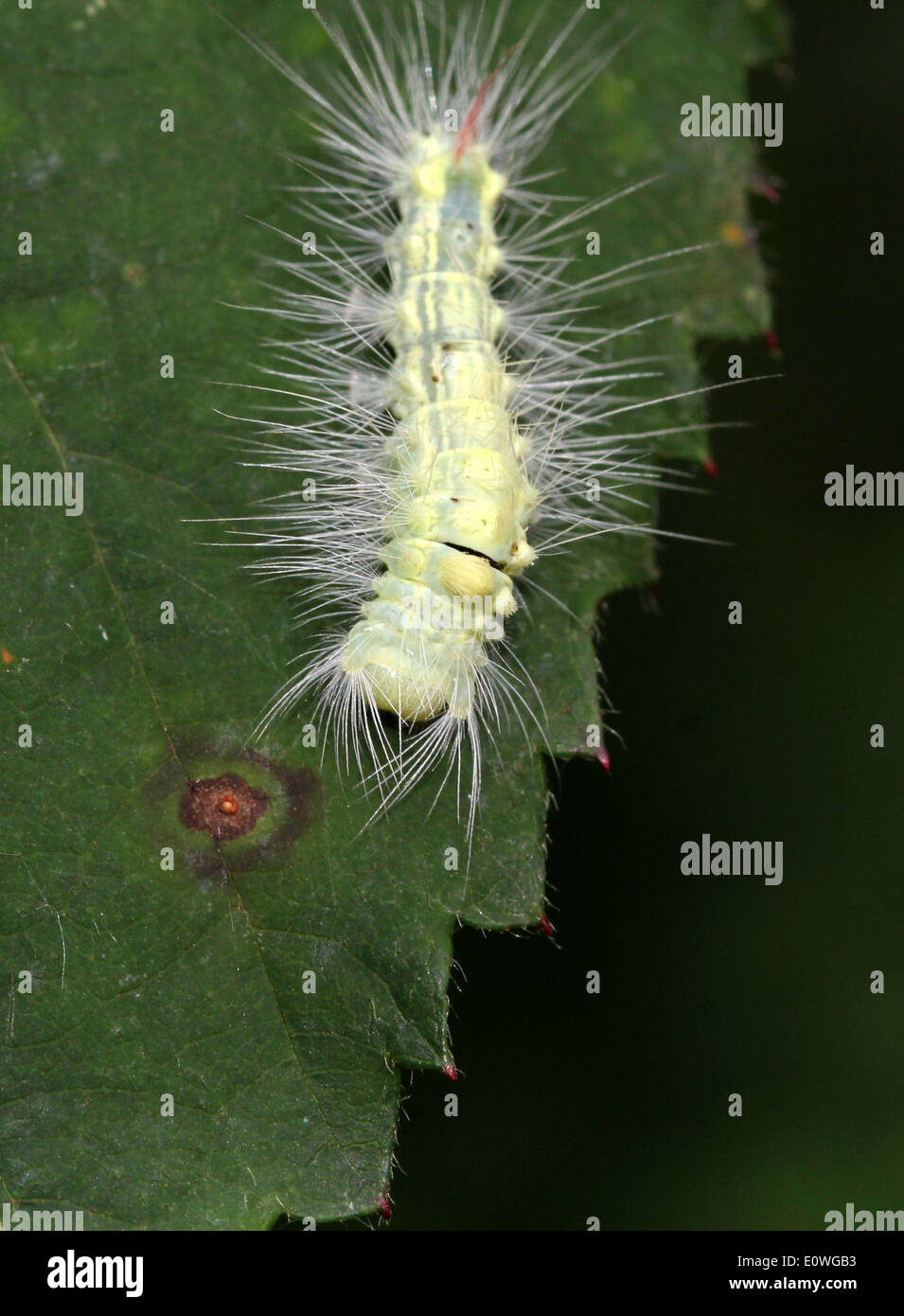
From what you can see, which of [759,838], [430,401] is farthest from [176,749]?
Result: [759,838]

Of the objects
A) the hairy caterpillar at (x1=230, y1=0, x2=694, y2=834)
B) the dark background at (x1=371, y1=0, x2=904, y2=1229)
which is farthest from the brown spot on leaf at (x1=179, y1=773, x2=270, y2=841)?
the dark background at (x1=371, y1=0, x2=904, y2=1229)

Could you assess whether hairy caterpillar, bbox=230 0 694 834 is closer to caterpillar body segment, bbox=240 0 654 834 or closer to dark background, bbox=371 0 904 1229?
caterpillar body segment, bbox=240 0 654 834

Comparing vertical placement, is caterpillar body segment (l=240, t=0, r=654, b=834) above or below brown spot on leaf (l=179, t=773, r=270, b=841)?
above

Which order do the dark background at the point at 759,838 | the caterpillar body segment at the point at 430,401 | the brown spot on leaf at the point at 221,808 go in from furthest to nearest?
the dark background at the point at 759,838, the caterpillar body segment at the point at 430,401, the brown spot on leaf at the point at 221,808

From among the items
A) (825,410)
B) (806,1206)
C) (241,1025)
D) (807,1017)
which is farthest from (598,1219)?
(825,410)

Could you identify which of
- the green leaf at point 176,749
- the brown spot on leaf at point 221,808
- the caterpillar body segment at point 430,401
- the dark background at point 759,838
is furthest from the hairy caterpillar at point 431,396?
the dark background at point 759,838

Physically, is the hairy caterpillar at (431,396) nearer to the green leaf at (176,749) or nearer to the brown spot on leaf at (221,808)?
the green leaf at (176,749)

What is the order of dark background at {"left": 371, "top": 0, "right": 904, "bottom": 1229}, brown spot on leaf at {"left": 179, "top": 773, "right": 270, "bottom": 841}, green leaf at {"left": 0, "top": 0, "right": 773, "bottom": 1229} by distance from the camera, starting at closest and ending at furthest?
green leaf at {"left": 0, "top": 0, "right": 773, "bottom": 1229} < brown spot on leaf at {"left": 179, "top": 773, "right": 270, "bottom": 841} < dark background at {"left": 371, "top": 0, "right": 904, "bottom": 1229}
